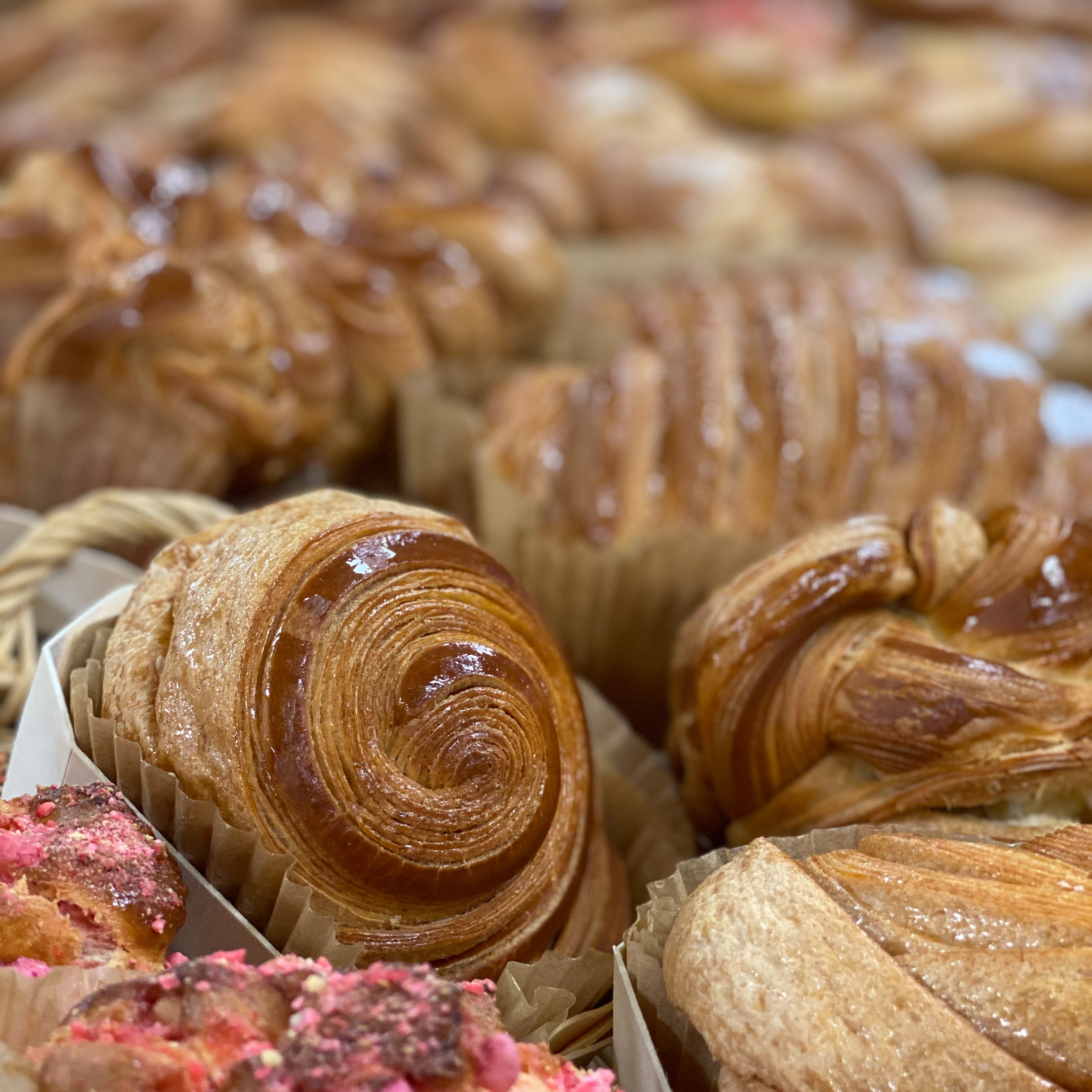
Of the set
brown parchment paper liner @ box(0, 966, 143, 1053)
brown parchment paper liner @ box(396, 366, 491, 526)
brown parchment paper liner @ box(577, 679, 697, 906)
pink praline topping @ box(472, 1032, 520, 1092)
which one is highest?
brown parchment paper liner @ box(0, 966, 143, 1053)

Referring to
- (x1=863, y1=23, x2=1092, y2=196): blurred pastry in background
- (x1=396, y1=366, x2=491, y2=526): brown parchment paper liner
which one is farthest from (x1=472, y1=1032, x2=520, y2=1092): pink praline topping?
(x1=863, y1=23, x2=1092, y2=196): blurred pastry in background

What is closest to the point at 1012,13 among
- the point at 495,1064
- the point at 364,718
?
the point at 364,718

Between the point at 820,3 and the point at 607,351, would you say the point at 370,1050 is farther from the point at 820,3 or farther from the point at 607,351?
the point at 820,3

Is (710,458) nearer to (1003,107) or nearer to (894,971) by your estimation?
(894,971)

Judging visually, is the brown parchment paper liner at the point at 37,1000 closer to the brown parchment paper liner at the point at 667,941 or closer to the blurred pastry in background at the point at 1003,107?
the brown parchment paper liner at the point at 667,941

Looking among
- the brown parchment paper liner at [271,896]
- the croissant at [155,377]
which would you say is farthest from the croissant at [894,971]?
the croissant at [155,377]

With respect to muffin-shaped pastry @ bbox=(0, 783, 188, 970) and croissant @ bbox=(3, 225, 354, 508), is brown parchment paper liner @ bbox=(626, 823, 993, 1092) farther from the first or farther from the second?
croissant @ bbox=(3, 225, 354, 508)
